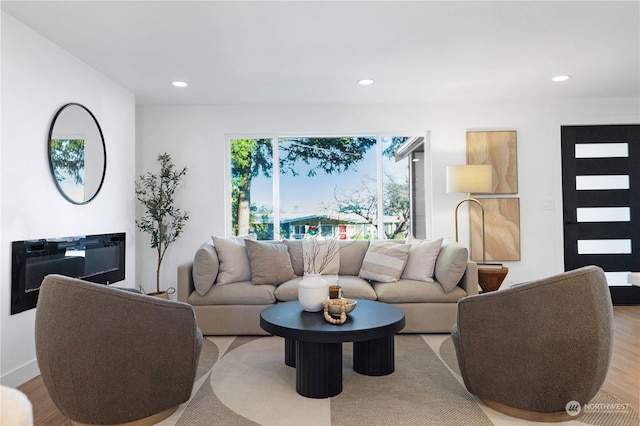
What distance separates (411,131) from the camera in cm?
482

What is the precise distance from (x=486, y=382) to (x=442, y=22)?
2.33m

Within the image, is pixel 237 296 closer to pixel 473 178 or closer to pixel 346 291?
pixel 346 291

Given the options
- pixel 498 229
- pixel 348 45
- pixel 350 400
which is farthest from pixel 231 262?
Answer: pixel 498 229

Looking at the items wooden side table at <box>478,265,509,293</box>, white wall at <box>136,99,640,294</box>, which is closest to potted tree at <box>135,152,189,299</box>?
white wall at <box>136,99,640,294</box>

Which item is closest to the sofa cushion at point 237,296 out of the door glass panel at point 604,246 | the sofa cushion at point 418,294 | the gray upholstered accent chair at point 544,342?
the sofa cushion at point 418,294

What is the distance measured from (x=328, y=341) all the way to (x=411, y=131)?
328cm

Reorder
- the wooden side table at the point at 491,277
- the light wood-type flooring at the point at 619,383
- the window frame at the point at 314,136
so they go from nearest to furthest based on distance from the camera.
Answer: the light wood-type flooring at the point at 619,383
the wooden side table at the point at 491,277
the window frame at the point at 314,136

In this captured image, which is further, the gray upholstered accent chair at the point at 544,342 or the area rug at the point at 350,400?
the area rug at the point at 350,400

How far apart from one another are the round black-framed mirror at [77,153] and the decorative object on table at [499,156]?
13.2ft

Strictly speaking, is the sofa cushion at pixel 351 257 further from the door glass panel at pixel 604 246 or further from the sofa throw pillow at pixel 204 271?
the door glass panel at pixel 604 246

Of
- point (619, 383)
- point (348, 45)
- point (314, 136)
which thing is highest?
point (348, 45)

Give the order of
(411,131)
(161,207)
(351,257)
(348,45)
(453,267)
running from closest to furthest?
1. (348,45)
2. (453,267)
3. (351,257)
4. (161,207)
5. (411,131)

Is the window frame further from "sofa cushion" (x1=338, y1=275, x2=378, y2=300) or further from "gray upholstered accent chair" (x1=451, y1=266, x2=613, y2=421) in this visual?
"gray upholstered accent chair" (x1=451, y1=266, x2=613, y2=421)

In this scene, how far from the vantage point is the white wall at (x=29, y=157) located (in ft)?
8.56
